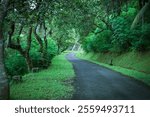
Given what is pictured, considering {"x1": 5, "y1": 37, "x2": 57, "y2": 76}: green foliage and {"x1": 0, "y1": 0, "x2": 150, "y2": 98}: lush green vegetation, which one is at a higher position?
{"x1": 0, "y1": 0, "x2": 150, "y2": 98}: lush green vegetation

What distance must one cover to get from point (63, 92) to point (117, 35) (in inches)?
702

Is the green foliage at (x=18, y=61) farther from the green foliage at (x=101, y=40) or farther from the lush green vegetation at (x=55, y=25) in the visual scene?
the green foliage at (x=101, y=40)

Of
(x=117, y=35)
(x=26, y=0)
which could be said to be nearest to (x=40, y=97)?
(x=26, y=0)

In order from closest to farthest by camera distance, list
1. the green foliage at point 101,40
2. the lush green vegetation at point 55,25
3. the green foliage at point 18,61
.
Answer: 1. the lush green vegetation at point 55,25
2. the green foliage at point 18,61
3. the green foliage at point 101,40

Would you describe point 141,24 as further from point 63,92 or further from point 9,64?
point 63,92

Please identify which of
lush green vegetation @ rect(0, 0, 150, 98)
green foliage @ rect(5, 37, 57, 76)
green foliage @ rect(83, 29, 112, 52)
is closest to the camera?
lush green vegetation @ rect(0, 0, 150, 98)

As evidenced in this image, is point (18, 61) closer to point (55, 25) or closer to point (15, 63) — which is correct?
point (15, 63)

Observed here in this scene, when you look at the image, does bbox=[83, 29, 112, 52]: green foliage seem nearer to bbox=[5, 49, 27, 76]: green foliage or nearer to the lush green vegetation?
the lush green vegetation

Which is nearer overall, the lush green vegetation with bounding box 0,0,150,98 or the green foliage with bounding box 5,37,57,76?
the lush green vegetation with bounding box 0,0,150,98

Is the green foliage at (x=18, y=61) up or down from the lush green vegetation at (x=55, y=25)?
down

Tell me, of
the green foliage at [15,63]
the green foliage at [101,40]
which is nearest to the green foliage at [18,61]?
the green foliage at [15,63]

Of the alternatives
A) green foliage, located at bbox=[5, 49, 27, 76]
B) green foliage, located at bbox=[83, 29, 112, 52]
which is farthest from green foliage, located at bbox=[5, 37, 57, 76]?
green foliage, located at bbox=[83, 29, 112, 52]

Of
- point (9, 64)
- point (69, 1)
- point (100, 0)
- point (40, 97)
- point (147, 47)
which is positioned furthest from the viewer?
point (147, 47)

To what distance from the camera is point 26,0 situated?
15.4 metres
